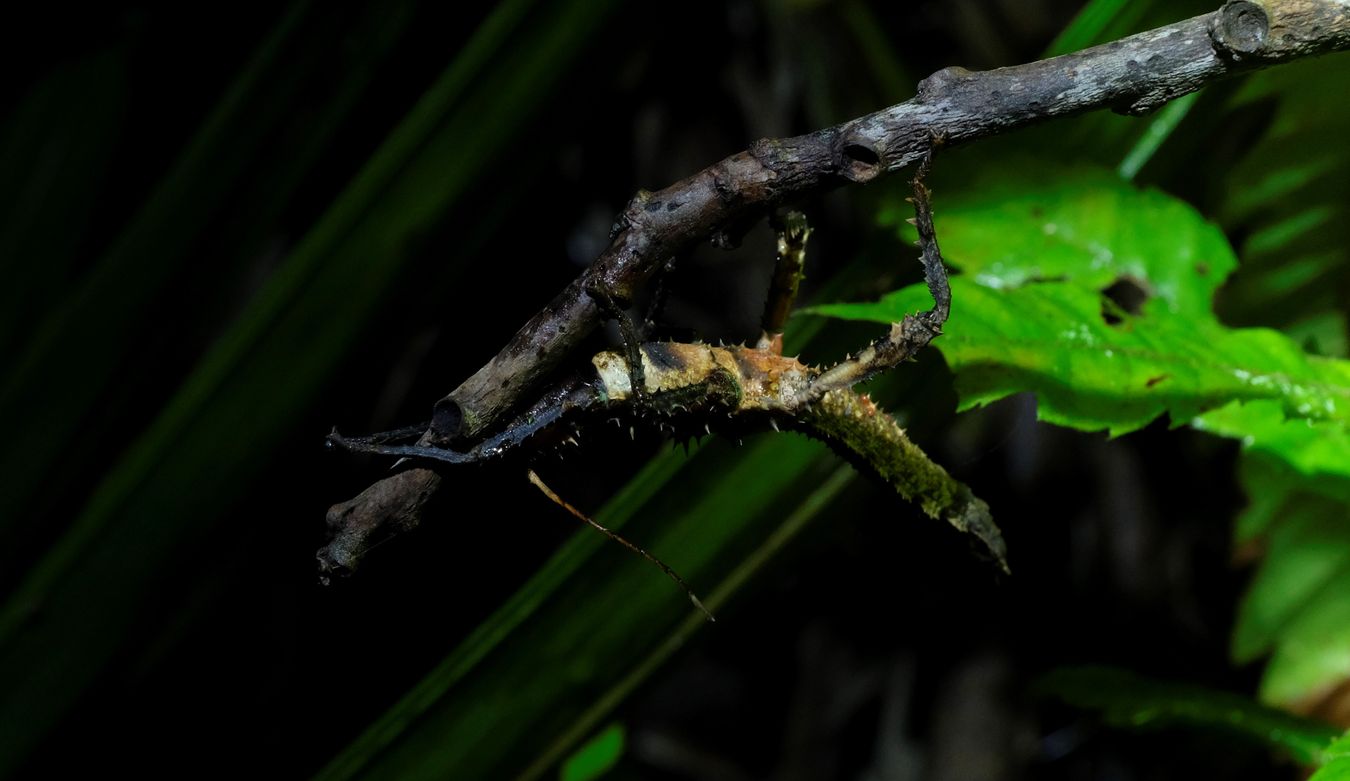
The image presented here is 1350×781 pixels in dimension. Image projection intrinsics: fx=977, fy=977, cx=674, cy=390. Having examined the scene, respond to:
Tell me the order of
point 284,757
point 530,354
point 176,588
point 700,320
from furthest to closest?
point 700,320 < point 284,757 < point 176,588 < point 530,354

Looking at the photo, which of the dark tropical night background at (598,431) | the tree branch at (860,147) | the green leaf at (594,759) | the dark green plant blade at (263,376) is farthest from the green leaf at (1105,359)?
the green leaf at (594,759)

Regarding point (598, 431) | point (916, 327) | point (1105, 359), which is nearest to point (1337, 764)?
point (1105, 359)

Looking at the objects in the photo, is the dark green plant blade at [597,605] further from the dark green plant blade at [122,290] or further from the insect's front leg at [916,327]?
the dark green plant blade at [122,290]

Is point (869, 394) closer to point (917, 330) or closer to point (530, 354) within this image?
point (917, 330)

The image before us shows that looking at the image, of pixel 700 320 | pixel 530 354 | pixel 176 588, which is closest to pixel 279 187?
pixel 176 588

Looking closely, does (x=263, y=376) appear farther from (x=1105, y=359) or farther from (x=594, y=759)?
(x=1105, y=359)

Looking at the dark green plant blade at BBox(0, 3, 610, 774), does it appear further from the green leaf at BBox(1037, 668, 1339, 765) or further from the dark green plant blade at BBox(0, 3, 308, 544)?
the green leaf at BBox(1037, 668, 1339, 765)
